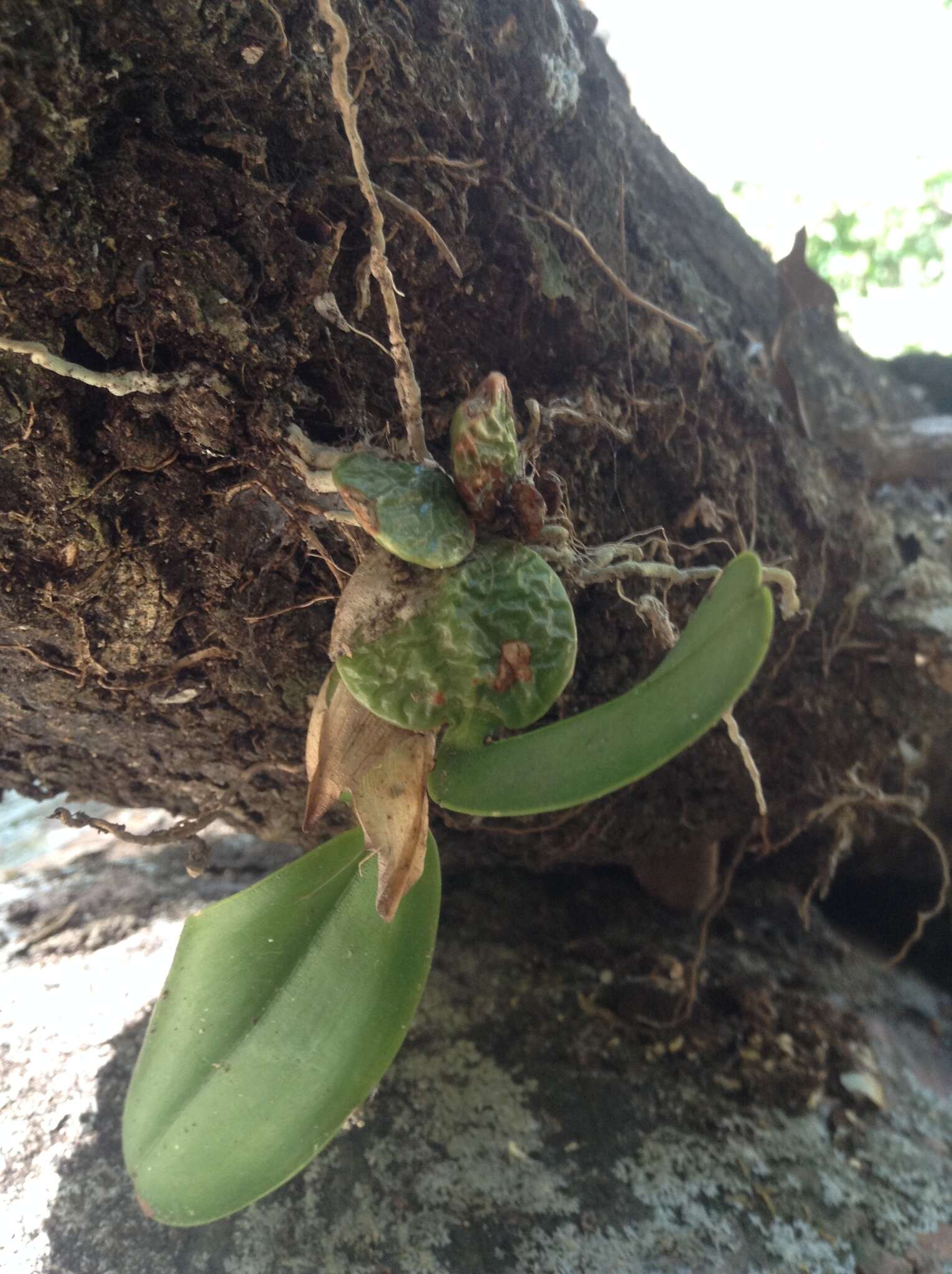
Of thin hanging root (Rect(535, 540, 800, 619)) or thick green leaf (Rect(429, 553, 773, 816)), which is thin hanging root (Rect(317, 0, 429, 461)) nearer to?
thin hanging root (Rect(535, 540, 800, 619))

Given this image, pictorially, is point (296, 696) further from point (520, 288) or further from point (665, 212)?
point (665, 212)

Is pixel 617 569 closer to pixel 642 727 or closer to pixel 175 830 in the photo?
pixel 642 727

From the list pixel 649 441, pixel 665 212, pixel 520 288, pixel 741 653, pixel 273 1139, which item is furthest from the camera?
pixel 665 212

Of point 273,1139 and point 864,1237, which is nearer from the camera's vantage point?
point 273,1139

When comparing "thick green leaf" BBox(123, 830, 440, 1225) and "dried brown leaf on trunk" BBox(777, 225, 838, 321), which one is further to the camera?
"dried brown leaf on trunk" BBox(777, 225, 838, 321)

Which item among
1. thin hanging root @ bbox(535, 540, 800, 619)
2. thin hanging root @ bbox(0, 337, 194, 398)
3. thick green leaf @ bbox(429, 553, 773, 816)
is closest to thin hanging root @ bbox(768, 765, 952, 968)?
thin hanging root @ bbox(535, 540, 800, 619)

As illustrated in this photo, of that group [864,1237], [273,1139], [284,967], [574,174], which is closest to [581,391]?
[574,174]

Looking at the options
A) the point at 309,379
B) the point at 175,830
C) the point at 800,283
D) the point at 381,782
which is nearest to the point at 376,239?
the point at 309,379
